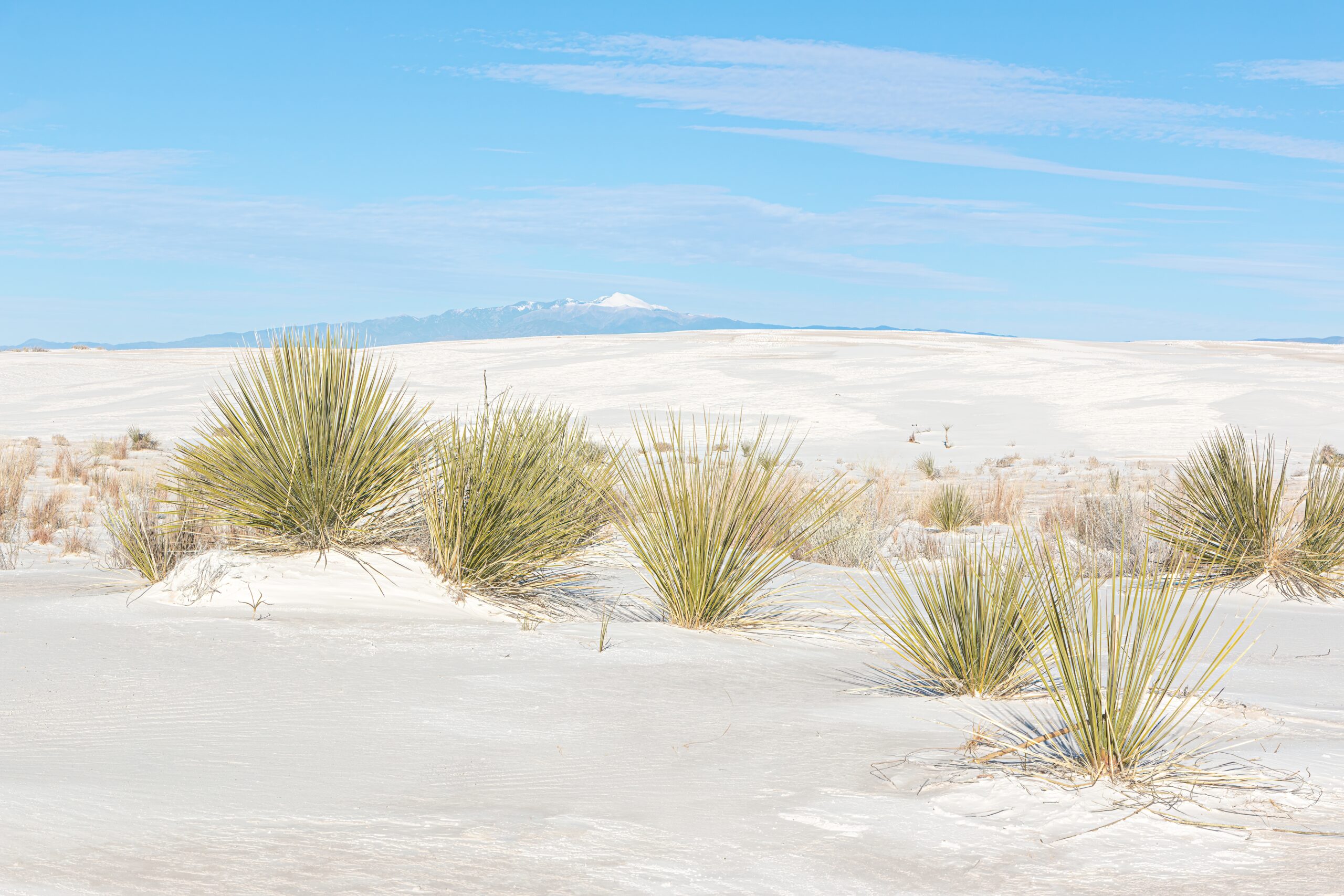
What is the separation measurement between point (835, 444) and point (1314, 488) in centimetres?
1706

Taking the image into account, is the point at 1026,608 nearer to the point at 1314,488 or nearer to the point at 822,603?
the point at 822,603

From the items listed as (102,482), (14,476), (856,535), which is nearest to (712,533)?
(856,535)

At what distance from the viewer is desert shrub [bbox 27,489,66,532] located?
984 cm

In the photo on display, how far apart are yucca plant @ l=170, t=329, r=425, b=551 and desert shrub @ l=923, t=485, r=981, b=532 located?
7462mm

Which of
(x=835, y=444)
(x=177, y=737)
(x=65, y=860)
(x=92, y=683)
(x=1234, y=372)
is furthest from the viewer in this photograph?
(x=1234, y=372)

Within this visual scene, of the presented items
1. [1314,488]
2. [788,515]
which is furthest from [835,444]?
[788,515]

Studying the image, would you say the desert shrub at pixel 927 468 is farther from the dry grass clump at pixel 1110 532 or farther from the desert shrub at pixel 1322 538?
the desert shrub at pixel 1322 538

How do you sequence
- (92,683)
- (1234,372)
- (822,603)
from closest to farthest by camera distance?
(92,683) → (822,603) → (1234,372)

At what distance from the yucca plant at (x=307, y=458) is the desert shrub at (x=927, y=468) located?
13753mm

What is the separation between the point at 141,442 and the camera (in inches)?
821

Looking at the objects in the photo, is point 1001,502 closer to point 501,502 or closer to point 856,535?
point 856,535

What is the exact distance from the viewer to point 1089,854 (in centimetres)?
294

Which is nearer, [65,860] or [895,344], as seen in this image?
[65,860]

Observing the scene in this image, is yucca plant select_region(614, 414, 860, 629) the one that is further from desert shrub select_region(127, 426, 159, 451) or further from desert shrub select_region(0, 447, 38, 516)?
desert shrub select_region(127, 426, 159, 451)
